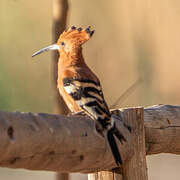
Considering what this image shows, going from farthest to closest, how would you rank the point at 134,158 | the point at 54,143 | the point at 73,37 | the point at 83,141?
1. the point at 73,37
2. the point at 134,158
3. the point at 83,141
4. the point at 54,143

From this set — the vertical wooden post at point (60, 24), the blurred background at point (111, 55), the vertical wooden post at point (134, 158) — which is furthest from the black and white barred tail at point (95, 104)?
the blurred background at point (111, 55)

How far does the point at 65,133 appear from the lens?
2.85 metres

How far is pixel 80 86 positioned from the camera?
14.4 feet

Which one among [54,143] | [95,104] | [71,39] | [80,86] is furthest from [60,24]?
[54,143]

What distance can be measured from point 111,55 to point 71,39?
166 inches

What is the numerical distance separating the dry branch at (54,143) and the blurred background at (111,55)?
5399mm

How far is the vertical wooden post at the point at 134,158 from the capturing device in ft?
11.1

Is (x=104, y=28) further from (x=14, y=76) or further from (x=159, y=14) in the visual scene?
(x=14, y=76)

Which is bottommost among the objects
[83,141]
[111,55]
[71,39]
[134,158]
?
[134,158]

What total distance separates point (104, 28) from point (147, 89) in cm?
104

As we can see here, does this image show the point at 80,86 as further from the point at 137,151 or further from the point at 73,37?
the point at 137,151

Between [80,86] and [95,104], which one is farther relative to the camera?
[80,86]

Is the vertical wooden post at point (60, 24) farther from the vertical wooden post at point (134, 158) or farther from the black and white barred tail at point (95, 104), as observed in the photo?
the vertical wooden post at point (134, 158)

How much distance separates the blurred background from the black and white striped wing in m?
4.13
